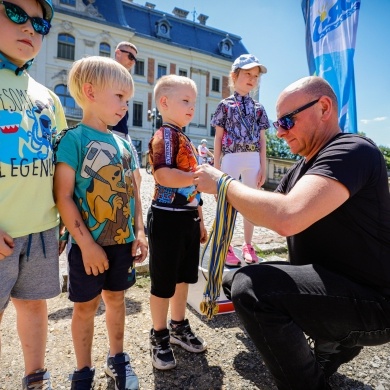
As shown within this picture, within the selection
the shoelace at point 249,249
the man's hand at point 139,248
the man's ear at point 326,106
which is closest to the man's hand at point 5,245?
the man's hand at point 139,248

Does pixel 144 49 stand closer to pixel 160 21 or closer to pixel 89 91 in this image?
pixel 160 21

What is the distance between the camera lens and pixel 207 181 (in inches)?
69.0

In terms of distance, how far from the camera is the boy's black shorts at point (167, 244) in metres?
1.93

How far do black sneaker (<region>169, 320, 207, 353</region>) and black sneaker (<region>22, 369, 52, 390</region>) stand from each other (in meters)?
0.80

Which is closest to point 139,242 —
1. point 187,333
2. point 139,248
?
point 139,248

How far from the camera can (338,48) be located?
12.6 ft

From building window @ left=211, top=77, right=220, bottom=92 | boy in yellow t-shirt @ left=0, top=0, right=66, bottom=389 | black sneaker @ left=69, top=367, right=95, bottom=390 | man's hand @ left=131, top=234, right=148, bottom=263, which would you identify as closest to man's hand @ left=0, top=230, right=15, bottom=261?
boy in yellow t-shirt @ left=0, top=0, right=66, bottom=389

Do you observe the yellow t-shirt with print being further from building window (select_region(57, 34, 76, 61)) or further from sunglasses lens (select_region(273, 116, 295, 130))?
building window (select_region(57, 34, 76, 61))

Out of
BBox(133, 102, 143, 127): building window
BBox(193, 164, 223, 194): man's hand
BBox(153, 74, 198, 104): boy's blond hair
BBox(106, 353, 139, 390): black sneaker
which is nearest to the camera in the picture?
BBox(106, 353, 139, 390): black sneaker

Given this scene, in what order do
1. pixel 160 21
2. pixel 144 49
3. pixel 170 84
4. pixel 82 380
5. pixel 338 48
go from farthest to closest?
pixel 160 21 < pixel 144 49 < pixel 338 48 < pixel 170 84 < pixel 82 380

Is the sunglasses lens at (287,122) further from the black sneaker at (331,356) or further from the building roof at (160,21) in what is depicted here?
the building roof at (160,21)

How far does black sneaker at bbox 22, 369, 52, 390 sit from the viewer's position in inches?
59.8

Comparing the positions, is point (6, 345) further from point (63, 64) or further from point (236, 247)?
point (63, 64)

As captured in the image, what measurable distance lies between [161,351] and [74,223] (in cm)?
92
